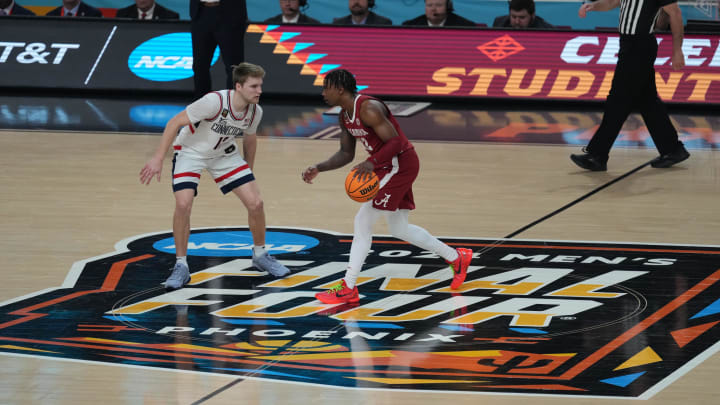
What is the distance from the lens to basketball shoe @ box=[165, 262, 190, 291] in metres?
7.01

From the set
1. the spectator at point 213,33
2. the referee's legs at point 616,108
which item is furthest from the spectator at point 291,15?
the referee's legs at point 616,108

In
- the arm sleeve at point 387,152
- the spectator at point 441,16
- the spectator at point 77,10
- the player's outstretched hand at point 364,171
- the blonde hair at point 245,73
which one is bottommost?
the spectator at point 77,10

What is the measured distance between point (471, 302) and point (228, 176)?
179cm

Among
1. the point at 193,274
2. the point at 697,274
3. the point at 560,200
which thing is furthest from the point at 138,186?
the point at 697,274

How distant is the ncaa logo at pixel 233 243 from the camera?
314 inches

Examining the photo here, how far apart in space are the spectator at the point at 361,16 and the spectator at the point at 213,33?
11.6 ft

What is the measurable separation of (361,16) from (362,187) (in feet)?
32.5

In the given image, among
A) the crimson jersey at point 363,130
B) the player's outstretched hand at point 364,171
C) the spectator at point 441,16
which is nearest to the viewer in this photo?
the player's outstretched hand at point 364,171

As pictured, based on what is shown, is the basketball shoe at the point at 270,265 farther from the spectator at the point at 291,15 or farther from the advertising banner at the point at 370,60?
the spectator at the point at 291,15

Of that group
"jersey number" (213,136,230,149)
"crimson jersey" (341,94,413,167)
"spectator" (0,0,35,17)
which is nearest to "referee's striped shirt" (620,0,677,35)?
"crimson jersey" (341,94,413,167)

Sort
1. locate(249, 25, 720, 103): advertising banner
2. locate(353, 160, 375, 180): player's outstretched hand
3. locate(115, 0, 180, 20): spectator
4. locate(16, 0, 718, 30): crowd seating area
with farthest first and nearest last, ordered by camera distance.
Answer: locate(16, 0, 718, 30): crowd seating area < locate(115, 0, 180, 20): spectator < locate(249, 25, 720, 103): advertising banner < locate(353, 160, 375, 180): player's outstretched hand

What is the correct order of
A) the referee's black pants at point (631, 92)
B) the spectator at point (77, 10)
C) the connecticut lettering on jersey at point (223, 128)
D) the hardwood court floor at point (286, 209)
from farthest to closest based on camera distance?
the spectator at point (77, 10)
the referee's black pants at point (631, 92)
the connecticut lettering on jersey at point (223, 128)
the hardwood court floor at point (286, 209)

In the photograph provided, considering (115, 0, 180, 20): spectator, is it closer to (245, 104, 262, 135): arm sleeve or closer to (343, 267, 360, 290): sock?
(245, 104, 262, 135): arm sleeve

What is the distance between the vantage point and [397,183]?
22.2 feet
